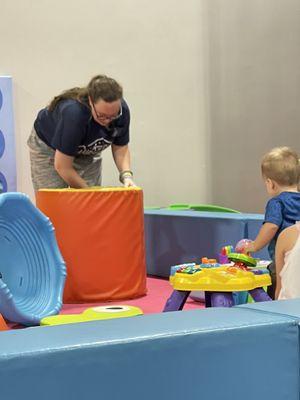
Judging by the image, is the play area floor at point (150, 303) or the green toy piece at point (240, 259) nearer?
the green toy piece at point (240, 259)

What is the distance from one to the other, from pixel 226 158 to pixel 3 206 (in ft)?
11.2

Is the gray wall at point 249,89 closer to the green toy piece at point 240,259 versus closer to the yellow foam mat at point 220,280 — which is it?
the green toy piece at point 240,259

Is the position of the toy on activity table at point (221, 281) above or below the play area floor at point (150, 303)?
above

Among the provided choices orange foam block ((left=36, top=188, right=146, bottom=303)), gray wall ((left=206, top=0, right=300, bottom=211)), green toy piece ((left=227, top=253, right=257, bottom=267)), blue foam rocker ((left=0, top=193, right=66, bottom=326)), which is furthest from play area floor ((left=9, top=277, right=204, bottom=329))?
gray wall ((left=206, top=0, right=300, bottom=211))

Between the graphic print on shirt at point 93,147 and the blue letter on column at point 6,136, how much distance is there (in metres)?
1.58

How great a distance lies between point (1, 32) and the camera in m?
6.06

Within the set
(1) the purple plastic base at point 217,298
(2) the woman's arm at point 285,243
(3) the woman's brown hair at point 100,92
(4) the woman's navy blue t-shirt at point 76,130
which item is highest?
(3) the woman's brown hair at point 100,92

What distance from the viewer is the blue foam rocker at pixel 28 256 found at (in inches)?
161

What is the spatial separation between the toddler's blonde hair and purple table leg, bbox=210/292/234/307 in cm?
71

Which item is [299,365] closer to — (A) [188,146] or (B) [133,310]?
(B) [133,310]

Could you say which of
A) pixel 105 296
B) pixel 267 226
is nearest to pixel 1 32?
pixel 105 296

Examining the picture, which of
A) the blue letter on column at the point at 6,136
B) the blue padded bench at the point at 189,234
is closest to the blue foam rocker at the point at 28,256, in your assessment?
the blue padded bench at the point at 189,234

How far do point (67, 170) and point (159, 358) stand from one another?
3191mm

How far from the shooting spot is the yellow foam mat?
10.5ft
